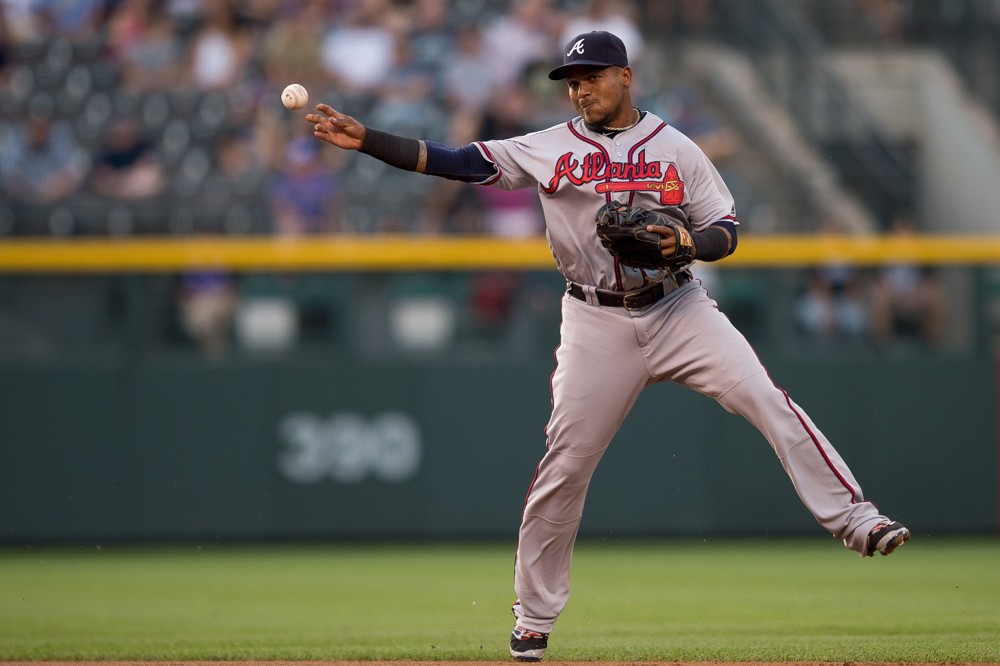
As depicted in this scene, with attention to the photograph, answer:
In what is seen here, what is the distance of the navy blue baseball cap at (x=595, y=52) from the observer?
4746 millimetres

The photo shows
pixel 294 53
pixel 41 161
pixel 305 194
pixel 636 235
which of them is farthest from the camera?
pixel 294 53

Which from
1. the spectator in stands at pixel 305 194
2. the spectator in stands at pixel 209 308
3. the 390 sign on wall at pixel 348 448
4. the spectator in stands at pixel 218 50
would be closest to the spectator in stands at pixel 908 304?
the 390 sign on wall at pixel 348 448

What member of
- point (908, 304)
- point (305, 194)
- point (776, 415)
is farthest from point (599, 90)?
point (305, 194)

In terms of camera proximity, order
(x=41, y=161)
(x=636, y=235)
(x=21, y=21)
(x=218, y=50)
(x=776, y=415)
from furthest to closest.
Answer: (x=21, y=21) < (x=218, y=50) < (x=41, y=161) < (x=776, y=415) < (x=636, y=235)

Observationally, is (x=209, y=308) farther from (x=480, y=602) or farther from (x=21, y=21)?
(x=21, y=21)

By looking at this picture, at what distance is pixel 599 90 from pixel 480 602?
295 centimetres

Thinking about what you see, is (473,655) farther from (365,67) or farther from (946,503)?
(365,67)

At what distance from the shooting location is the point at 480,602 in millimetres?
6871

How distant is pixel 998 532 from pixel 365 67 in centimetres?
592

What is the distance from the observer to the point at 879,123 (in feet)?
41.0

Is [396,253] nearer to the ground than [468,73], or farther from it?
nearer to the ground

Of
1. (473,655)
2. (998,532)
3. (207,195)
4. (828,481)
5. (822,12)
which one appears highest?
(822,12)

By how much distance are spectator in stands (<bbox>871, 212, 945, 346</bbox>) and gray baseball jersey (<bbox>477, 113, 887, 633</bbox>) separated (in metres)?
4.79

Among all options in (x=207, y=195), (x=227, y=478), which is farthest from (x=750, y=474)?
(x=207, y=195)
